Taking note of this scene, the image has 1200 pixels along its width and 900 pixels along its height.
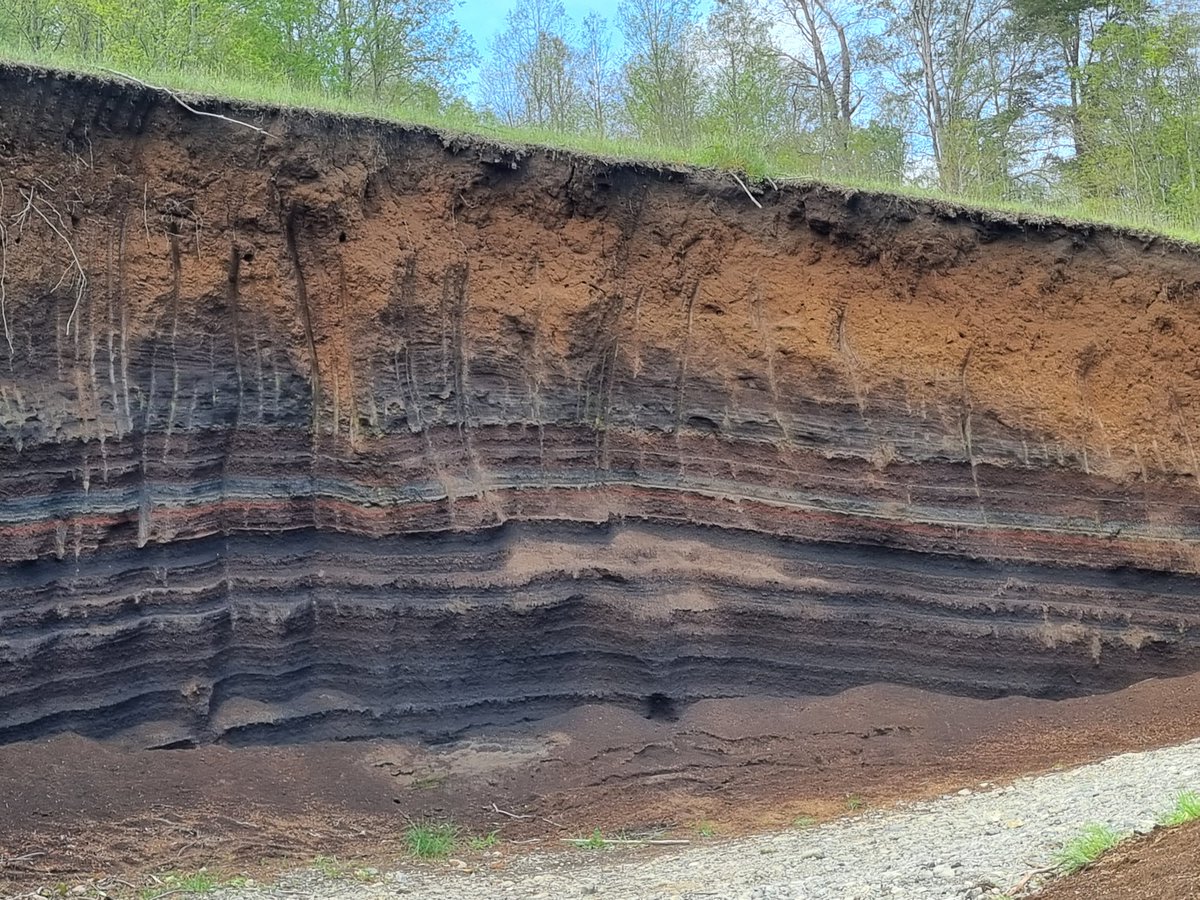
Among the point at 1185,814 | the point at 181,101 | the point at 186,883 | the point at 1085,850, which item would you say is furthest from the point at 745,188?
the point at 186,883

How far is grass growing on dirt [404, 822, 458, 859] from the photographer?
659 centimetres

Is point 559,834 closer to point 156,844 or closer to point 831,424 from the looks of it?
point 156,844

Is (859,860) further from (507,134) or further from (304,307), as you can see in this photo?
(507,134)

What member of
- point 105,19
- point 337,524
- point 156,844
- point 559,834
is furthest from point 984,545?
point 105,19

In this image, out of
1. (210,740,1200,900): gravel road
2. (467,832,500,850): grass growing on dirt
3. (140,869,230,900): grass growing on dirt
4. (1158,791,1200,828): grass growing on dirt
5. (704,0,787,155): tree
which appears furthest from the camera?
(704,0,787,155): tree

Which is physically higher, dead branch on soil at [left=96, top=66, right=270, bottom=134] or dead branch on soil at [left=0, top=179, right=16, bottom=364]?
Answer: dead branch on soil at [left=96, top=66, right=270, bottom=134]

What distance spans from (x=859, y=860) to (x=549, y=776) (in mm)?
2540

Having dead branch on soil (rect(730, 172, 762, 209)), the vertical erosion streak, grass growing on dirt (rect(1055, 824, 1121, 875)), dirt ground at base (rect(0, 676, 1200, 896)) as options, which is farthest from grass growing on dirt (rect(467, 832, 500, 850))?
dead branch on soil (rect(730, 172, 762, 209))

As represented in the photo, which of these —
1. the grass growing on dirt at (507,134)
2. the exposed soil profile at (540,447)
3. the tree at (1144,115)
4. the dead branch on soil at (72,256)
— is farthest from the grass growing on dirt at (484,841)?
the tree at (1144,115)

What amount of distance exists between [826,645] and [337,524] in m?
4.00

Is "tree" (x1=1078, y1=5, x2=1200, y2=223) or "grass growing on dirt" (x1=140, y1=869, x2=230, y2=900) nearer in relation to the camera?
"grass growing on dirt" (x1=140, y1=869, x2=230, y2=900)

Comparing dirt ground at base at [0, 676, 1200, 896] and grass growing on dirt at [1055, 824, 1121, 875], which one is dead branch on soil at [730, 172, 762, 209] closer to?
dirt ground at base at [0, 676, 1200, 896]

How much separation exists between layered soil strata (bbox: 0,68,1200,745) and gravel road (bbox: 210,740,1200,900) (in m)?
1.71

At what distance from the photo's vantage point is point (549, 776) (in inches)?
300
